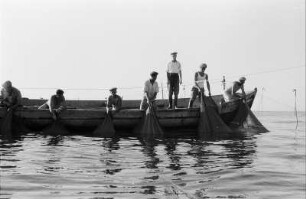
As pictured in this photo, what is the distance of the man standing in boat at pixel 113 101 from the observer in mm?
14969

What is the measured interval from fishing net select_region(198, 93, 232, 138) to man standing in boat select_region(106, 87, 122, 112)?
3.11m

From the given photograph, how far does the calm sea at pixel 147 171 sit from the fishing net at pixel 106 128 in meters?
3.28

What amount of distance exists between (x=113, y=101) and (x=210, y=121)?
3.67m

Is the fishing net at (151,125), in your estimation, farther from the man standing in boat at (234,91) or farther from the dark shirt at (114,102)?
the man standing in boat at (234,91)

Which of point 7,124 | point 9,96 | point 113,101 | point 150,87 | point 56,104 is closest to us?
point 150,87

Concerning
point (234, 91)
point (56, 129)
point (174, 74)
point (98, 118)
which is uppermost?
point (174, 74)

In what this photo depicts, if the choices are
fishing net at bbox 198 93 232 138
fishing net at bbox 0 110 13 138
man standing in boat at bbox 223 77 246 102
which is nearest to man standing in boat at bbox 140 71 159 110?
fishing net at bbox 198 93 232 138

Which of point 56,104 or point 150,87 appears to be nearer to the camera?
point 150,87

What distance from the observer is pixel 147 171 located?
744cm

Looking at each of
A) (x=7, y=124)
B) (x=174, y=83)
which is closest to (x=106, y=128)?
(x=174, y=83)

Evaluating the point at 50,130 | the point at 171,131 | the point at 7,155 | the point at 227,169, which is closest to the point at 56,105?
the point at 50,130

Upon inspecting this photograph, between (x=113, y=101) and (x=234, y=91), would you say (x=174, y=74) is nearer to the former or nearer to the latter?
(x=113, y=101)

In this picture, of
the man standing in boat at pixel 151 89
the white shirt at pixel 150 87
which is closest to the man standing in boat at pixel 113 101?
the man standing in boat at pixel 151 89

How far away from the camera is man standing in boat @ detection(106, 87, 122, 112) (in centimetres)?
1497
